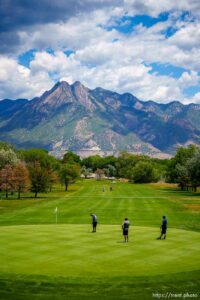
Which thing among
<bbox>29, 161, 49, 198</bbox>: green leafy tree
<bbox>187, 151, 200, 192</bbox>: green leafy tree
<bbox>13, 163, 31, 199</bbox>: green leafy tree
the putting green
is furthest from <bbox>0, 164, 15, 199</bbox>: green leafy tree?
the putting green

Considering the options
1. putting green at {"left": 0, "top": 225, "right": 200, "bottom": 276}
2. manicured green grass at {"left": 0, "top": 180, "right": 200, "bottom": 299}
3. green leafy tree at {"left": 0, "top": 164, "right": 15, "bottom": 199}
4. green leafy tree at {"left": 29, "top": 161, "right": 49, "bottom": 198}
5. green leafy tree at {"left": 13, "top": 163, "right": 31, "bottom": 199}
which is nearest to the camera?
manicured green grass at {"left": 0, "top": 180, "right": 200, "bottom": 299}

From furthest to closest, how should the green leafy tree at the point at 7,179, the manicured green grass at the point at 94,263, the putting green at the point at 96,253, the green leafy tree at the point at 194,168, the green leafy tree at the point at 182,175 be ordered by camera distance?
the green leafy tree at the point at 182,175, the green leafy tree at the point at 194,168, the green leafy tree at the point at 7,179, the putting green at the point at 96,253, the manicured green grass at the point at 94,263

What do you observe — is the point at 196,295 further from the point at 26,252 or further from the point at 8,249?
the point at 8,249

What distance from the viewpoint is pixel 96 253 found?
3134cm

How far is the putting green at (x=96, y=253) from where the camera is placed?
1048 inches

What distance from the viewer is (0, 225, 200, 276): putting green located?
26.6 meters

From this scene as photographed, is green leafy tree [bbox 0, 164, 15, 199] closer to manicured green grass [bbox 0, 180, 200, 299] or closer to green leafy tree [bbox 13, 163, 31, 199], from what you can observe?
green leafy tree [bbox 13, 163, 31, 199]

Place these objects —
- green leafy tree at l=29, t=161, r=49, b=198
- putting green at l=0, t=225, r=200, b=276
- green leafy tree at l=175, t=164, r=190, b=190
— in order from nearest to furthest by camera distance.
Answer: putting green at l=0, t=225, r=200, b=276 < green leafy tree at l=29, t=161, r=49, b=198 < green leafy tree at l=175, t=164, r=190, b=190

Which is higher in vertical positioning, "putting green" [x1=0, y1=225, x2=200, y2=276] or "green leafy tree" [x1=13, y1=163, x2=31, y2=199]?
"green leafy tree" [x1=13, y1=163, x2=31, y2=199]

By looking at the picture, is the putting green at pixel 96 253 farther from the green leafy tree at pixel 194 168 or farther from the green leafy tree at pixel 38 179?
the green leafy tree at pixel 194 168

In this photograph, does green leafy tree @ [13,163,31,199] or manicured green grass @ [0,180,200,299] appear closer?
manicured green grass @ [0,180,200,299]

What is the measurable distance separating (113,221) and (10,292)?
35.9m

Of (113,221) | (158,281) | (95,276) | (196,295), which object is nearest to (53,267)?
(95,276)

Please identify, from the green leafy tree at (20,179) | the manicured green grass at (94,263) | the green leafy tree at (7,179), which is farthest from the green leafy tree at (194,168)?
A: the manicured green grass at (94,263)
